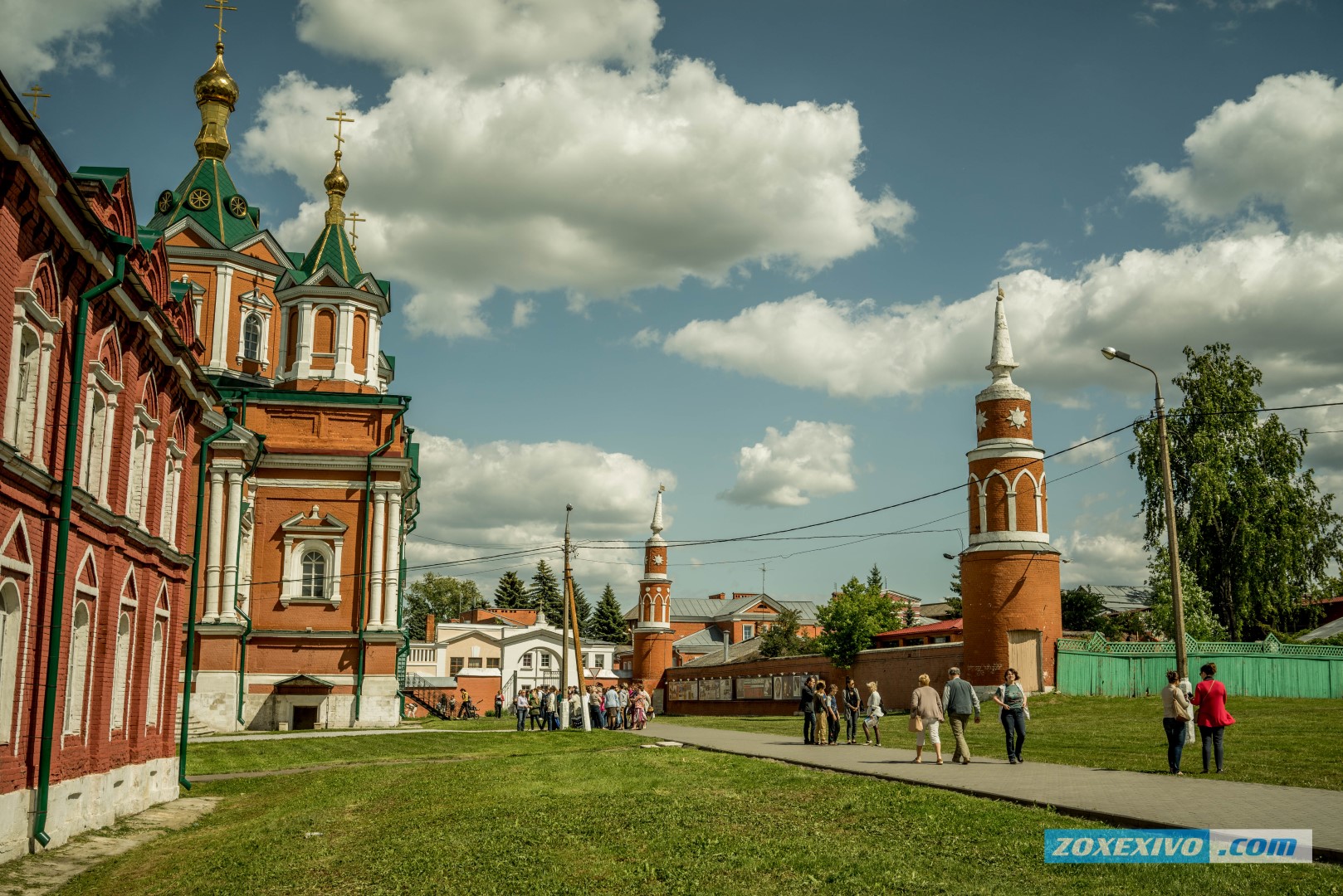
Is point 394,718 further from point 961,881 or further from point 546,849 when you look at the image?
point 961,881

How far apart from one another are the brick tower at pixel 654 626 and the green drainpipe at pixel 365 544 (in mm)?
44167

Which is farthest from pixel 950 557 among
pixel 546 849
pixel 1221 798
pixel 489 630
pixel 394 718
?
pixel 489 630

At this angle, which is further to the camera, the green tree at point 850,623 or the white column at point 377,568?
the green tree at point 850,623

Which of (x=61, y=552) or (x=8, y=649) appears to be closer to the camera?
(x=8, y=649)

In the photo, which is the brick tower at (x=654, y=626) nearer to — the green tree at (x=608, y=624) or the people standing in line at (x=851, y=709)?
the green tree at (x=608, y=624)

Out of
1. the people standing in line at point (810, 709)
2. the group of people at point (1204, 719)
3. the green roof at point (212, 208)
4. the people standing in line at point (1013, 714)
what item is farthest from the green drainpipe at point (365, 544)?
the group of people at point (1204, 719)

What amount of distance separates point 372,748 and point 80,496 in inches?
614

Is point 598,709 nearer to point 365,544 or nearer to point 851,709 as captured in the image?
point 365,544

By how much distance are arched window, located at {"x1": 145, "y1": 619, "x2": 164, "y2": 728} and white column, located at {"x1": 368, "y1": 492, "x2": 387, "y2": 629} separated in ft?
62.1

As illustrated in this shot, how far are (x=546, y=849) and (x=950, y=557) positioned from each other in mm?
30010

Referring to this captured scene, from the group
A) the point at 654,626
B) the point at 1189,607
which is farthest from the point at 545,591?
the point at 1189,607

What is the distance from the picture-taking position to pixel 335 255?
41.7m

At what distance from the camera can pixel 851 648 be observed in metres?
54.9

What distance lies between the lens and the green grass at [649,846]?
857 cm
